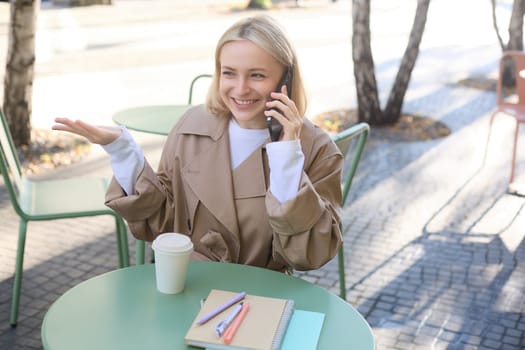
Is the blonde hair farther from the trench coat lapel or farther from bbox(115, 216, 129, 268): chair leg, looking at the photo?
bbox(115, 216, 129, 268): chair leg

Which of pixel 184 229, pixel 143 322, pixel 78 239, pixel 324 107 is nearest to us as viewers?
pixel 143 322

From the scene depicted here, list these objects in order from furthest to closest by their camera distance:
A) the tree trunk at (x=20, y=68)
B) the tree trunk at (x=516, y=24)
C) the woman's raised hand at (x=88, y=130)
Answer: the tree trunk at (x=516, y=24), the tree trunk at (x=20, y=68), the woman's raised hand at (x=88, y=130)

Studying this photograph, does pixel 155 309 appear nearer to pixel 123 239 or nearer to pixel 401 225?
pixel 123 239

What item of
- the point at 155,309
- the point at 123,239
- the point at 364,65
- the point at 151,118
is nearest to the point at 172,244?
the point at 155,309

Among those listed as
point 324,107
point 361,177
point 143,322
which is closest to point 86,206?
point 143,322

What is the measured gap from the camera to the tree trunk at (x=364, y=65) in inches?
289

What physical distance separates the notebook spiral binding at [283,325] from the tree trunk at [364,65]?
582cm

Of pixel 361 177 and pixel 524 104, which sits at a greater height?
pixel 524 104

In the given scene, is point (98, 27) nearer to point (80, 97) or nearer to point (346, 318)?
point (80, 97)

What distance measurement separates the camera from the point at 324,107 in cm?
884

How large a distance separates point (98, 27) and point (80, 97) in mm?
8142

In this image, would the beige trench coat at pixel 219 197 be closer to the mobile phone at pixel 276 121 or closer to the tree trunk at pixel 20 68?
the mobile phone at pixel 276 121

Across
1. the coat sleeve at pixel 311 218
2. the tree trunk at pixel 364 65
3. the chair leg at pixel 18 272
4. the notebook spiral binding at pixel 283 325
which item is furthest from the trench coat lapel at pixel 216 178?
the tree trunk at pixel 364 65

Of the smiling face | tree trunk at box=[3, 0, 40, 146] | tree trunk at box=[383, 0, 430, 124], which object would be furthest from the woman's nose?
tree trunk at box=[383, 0, 430, 124]
